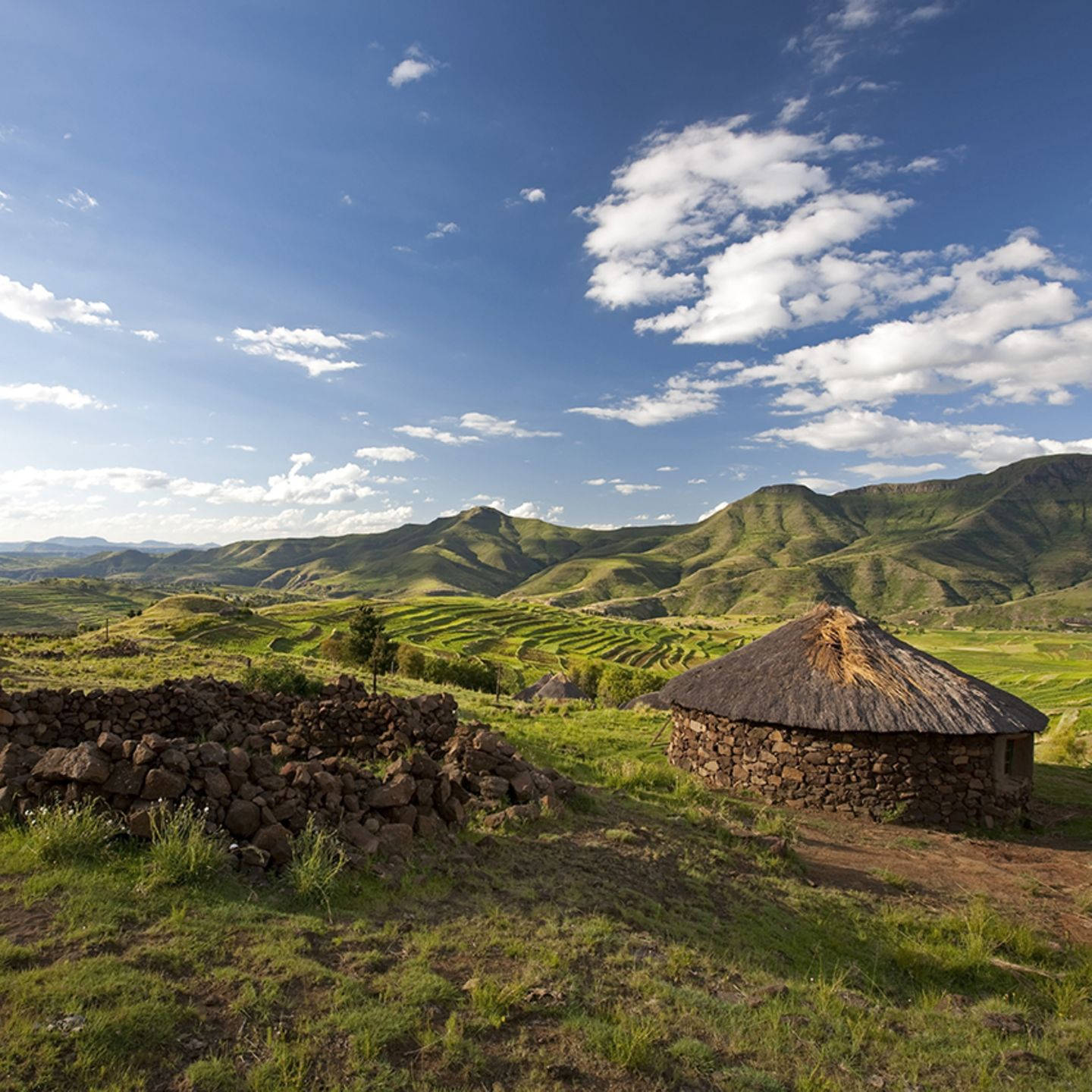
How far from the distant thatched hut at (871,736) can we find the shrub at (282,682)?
13891 mm

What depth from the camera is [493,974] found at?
556cm

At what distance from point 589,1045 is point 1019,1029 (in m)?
4.25

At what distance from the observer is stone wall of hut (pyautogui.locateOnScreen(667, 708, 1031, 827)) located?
14.0 meters

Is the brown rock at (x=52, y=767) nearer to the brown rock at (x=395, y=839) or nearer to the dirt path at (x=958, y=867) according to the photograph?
the brown rock at (x=395, y=839)

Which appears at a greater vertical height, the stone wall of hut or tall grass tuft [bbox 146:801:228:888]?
tall grass tuft [bbox 146:801:228:888]

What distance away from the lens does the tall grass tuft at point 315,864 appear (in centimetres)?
638

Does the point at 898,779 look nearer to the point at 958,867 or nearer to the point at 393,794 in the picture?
the point at 958,867

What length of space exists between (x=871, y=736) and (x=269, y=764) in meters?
12.7

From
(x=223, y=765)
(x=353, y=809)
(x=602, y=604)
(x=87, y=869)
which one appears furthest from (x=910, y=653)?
(x=602, y=604)

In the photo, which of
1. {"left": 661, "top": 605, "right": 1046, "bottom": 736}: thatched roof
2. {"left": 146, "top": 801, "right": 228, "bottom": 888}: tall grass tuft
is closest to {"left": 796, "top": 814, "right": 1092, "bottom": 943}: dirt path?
{"left": 661, "top": 605, "right": 1046, "bottom": 736}: thatched roof

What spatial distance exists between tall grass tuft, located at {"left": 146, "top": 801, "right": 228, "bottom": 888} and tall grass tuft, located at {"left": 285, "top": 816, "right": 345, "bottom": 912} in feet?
2.42

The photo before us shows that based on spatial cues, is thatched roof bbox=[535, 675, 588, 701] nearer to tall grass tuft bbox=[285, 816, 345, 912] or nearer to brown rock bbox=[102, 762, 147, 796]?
tall grass tuft bbox=[285, 816, 345, 912]

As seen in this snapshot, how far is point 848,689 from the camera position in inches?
586

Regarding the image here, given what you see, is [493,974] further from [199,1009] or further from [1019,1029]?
[1019,1029]
